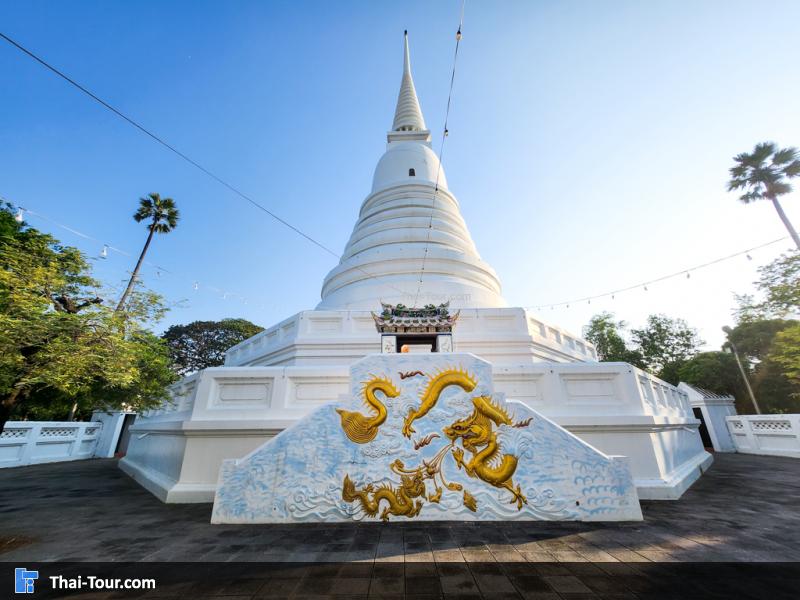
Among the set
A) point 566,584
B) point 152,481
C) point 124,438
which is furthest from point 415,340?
point 124,438

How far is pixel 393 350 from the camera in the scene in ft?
26.1

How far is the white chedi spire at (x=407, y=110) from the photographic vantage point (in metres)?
23.7

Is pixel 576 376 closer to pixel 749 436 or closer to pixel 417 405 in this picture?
pixel 417 405

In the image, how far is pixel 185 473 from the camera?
714 cm

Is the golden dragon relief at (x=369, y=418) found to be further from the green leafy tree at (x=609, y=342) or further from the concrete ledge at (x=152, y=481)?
the green leafy tree at (x=609, y=342)

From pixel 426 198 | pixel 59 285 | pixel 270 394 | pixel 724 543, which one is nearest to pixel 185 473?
pixel 270 394

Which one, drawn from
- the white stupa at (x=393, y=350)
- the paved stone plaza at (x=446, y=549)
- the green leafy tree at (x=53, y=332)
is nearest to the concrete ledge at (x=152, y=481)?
the white stupa at (x=393, y=350)

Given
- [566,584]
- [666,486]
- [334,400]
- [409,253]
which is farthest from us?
[409,253]

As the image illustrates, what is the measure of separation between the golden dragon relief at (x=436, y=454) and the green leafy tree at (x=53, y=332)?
459 centimetres

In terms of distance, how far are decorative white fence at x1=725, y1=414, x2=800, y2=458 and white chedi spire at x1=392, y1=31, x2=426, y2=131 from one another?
24280 mm
